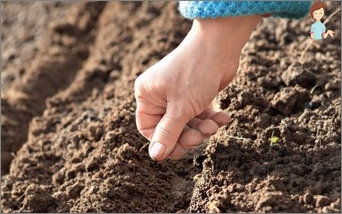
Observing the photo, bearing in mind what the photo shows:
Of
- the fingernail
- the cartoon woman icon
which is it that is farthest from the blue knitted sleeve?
the fingernail

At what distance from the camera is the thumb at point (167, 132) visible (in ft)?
7.37

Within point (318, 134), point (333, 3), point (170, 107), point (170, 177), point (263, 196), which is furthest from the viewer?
point (333, 3)

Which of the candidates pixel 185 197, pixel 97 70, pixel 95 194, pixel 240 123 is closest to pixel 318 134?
pixel 240 123

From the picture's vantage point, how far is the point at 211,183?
7.57ft

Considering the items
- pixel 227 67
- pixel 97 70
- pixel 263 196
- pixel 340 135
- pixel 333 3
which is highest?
pixel 333 3

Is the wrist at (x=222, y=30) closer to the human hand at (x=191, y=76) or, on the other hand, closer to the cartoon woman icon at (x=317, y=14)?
the human hand at (x=191, y=76)

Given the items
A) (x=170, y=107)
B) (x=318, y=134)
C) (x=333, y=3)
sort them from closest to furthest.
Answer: (x=170, y=107) < (x=318, y=134) < (x=333, y=3)

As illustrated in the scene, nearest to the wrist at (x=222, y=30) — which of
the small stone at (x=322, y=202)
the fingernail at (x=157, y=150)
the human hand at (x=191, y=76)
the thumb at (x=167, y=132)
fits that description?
the human hand at (x=191, y=76)

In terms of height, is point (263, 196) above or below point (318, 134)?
below

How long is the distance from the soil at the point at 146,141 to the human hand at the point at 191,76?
21 centimetres

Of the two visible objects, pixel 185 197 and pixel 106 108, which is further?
pixel 106 108

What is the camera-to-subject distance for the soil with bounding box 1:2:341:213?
7.36 feet

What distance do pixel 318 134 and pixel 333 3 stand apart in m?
1.23

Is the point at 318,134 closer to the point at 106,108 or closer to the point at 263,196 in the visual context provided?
the point at 263,196
